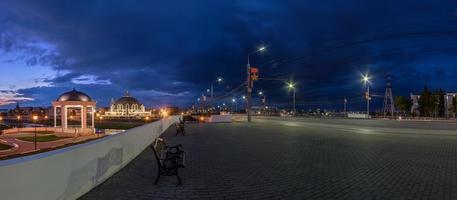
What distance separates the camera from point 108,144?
10.4m

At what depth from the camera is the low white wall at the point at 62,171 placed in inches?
220

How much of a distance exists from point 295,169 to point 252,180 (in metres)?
2.31

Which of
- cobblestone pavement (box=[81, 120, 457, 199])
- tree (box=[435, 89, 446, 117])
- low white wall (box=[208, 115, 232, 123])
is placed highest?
tree (box=[435, 89, 446, 117])

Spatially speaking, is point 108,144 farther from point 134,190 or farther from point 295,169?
point 295,169

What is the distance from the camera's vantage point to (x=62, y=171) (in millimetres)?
7379

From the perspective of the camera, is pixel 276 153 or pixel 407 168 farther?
pixel 276 153

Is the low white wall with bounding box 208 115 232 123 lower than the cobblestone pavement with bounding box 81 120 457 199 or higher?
higher

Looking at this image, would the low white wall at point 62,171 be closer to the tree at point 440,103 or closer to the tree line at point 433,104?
the tree line at point 433,104

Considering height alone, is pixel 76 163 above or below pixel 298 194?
above

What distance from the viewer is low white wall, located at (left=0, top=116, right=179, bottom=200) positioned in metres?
5.60

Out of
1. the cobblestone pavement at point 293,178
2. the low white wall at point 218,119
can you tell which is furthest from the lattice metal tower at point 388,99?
the cobblestone pavement at point 293,178

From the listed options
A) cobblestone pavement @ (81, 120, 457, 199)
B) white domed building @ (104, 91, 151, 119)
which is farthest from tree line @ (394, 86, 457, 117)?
cobblestone pavement @ (81, 120, 457, 199)

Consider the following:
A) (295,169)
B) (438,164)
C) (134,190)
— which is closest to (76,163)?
(134,190)

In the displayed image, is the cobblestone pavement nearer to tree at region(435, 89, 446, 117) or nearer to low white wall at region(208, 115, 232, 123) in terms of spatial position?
low white wall at region(208, 115, 232, 123)
